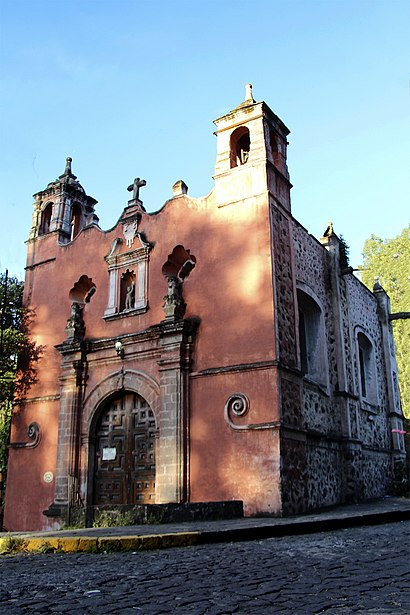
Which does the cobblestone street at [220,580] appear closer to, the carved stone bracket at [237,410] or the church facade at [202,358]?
the church facade at [202,358]

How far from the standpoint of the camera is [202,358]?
12.2 m

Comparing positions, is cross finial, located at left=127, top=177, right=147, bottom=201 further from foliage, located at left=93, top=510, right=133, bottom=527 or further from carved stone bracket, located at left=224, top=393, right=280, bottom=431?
foliage, located at left=93, top=510, right=133, bottom=527

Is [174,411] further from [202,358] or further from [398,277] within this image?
[398,277]

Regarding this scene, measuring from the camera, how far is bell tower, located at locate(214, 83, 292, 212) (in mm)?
12688

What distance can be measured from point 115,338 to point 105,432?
2280 mm

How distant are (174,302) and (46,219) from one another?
6884mm

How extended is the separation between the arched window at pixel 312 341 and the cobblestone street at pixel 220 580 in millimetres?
7832

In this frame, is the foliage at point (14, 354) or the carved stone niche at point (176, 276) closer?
the carved stone niche at point (176, 276)

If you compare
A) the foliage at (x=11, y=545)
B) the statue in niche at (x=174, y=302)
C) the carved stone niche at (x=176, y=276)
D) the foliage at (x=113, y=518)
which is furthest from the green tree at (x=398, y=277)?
the foliage at (x=11, y=545)

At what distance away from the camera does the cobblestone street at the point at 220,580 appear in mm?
3555

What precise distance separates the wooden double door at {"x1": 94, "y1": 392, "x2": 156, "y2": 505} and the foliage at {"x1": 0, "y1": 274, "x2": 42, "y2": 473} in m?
2.97

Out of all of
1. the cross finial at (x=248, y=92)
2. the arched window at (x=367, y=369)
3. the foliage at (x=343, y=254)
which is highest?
the cross finial at (x=248, y=92)

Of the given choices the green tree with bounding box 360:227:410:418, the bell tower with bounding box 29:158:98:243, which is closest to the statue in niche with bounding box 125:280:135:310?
the bell tower with bounding box 29:158:98:243

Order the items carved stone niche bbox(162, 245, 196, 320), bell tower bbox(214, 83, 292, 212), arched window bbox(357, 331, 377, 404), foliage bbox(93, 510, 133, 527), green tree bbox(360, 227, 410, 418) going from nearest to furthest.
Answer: foliage bbox(93, 510, 133, 527), bell tower bbox(214, 83, 292, 212), carved stone niche bbox(162, 245, 196, 320), arched window bbox(357, 331, 377, 404), green tree bbox(360, 227, 410, 418)
